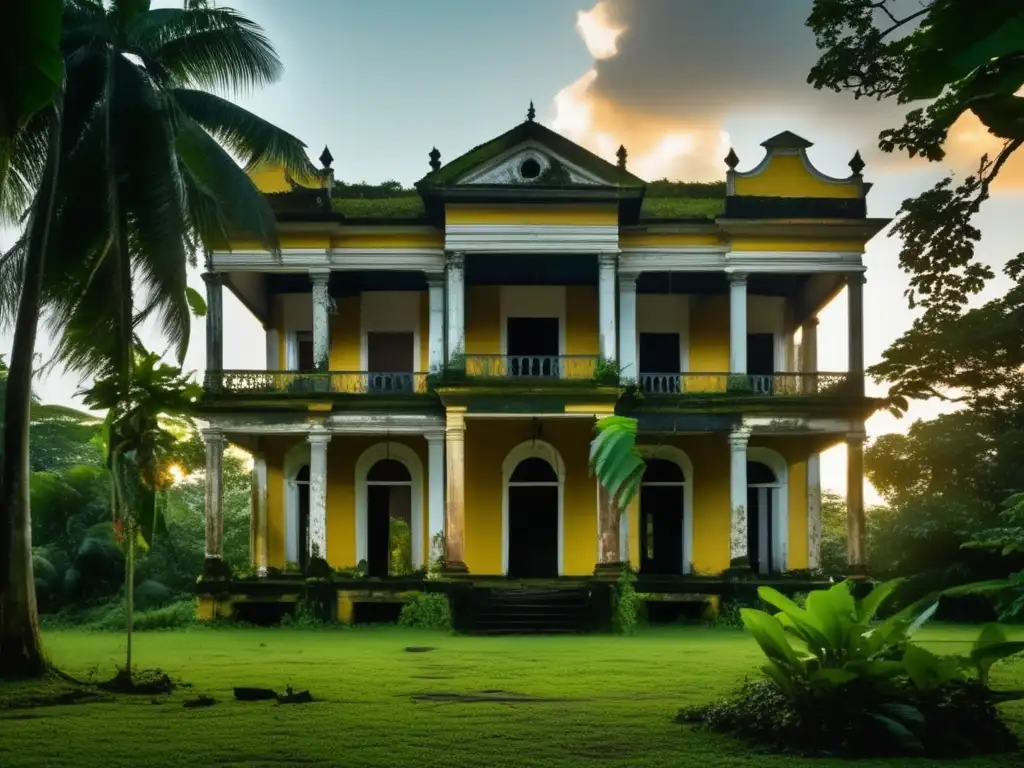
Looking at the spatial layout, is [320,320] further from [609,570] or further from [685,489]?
[685,489]

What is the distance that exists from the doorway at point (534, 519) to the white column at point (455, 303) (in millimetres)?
3142

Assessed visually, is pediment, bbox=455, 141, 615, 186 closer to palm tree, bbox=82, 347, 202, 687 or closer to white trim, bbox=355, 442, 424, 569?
white trim, bbox=355, 442, 424, 569

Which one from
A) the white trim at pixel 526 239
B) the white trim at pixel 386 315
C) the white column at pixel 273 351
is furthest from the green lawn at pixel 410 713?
the white trim at pixel 386 315

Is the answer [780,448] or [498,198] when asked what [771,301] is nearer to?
[780,448]

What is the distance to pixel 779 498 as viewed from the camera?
22.5 meters

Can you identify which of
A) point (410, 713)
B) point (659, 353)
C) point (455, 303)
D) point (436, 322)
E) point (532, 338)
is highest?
point (455, 303)

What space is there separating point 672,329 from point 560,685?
12386 mm

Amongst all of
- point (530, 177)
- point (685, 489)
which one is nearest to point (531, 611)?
point (685, 489)

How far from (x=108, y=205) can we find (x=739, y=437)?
11686 mm

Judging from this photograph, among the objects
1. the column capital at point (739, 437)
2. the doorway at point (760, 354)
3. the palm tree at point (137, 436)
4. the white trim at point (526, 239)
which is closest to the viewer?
the palm tree at point (137, 436)

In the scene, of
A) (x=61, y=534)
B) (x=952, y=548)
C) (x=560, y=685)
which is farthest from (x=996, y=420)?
(x=61, y=534)

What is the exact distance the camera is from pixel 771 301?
23188 mm

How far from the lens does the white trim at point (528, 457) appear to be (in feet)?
72.6

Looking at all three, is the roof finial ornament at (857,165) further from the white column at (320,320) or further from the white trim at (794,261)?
the white column at (320,320)
